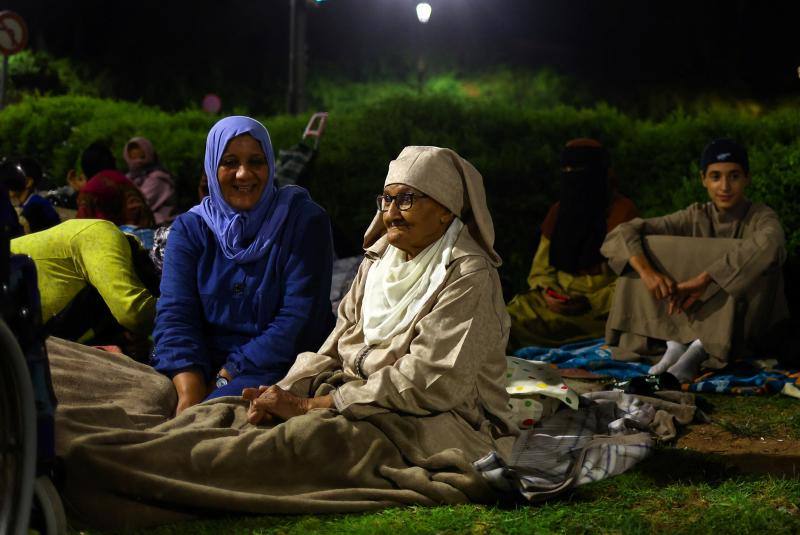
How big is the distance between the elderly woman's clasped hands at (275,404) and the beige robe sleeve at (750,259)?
3.73 meters

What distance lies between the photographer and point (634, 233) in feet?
24.8

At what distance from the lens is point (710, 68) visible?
965 inches

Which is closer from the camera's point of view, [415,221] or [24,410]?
[24,410]

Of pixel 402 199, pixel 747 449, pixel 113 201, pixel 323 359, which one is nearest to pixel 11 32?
pixel 113 201

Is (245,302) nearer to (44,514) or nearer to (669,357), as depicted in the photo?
(44,514)

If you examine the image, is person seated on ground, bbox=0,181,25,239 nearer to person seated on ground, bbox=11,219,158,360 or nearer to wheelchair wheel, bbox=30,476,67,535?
wheelchair wheel, bbox=30,476,67,535

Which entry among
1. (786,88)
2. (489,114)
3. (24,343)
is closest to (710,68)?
(786,88)

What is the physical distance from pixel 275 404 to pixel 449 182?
1.12m

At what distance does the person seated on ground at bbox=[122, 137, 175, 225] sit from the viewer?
10.8 metres

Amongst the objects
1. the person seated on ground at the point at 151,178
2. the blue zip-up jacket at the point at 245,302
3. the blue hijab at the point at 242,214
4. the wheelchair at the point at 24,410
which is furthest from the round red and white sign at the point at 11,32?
the wheelchair at the point at 24,410

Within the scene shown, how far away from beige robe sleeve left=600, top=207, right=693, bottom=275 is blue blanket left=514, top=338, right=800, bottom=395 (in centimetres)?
62

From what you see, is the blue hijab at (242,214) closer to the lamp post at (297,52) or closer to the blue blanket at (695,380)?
the blue blanket at (695,380)

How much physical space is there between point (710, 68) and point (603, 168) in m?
17.3

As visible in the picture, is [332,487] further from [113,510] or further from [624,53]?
[624,53]
